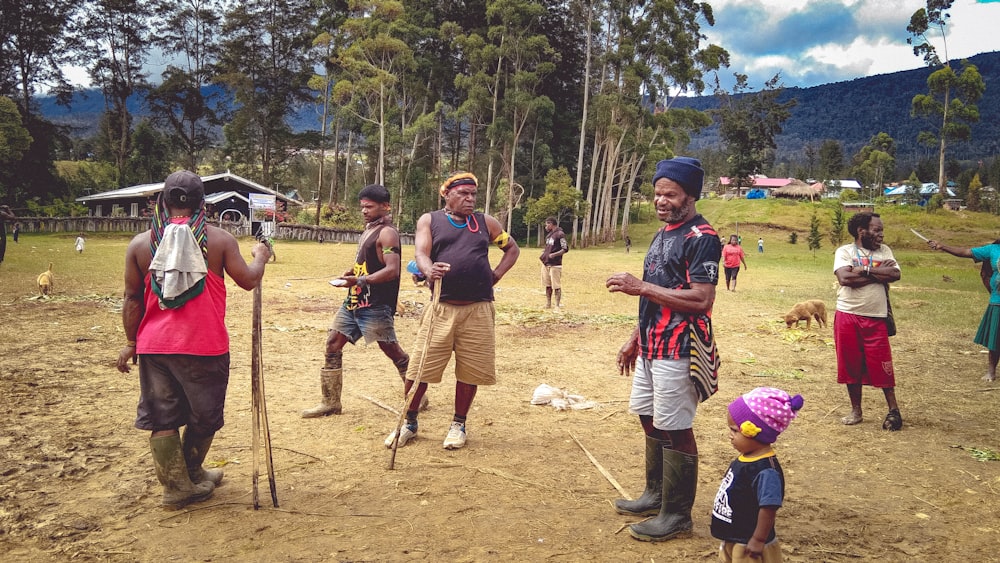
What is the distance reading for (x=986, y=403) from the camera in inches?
277

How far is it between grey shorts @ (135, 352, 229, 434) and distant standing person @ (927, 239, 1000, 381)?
7.11 metres

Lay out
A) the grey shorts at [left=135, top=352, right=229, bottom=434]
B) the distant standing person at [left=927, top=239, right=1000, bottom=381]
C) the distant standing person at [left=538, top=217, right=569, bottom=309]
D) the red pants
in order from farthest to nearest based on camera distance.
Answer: the distant standing person at [left=538, top=217, right=569, bottom=309] → the distant standing person at [left=927, top=239, right=1000, bottom=381] → the red pants → the grey shorts at [left=135, top=352, right=229, bottom=434]

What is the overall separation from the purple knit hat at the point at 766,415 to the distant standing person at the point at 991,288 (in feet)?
17.0

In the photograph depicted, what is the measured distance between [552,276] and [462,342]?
29.7ft

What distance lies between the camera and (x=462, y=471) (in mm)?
4762

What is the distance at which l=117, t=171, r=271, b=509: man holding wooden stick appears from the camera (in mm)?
3742

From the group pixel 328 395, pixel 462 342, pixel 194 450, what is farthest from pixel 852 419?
pixel 194 450

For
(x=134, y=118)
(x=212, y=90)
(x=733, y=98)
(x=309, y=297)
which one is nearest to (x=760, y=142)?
(x=733, y=98)

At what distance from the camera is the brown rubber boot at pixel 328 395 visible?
19.8 feet

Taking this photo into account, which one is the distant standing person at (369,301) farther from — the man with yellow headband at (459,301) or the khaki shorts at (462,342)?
the khaki shorts at (462,342)

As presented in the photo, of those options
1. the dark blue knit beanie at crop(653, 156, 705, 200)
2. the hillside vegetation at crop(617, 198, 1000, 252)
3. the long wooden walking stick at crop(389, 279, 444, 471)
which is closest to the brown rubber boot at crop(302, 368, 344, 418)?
the long wooden walking stick at crop(389, 279, 444, 471)

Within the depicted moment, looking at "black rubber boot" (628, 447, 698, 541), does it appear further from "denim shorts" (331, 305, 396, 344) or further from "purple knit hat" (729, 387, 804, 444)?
"denim shorts" (331, 305, 396, 344)

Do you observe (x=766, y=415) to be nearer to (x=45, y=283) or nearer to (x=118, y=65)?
(x=45, y=283)

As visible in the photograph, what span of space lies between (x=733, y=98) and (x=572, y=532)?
87.9m
